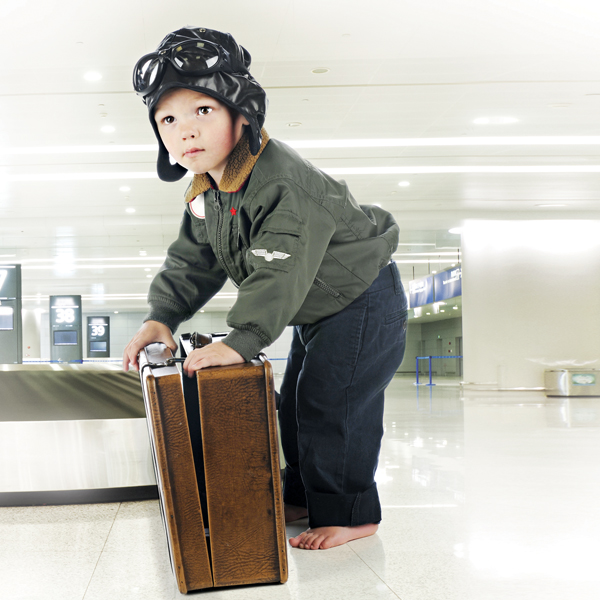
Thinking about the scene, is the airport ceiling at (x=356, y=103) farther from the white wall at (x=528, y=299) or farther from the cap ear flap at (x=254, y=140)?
the cap ear flap at (x=254, y=140)

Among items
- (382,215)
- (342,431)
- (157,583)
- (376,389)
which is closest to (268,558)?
(157,583)

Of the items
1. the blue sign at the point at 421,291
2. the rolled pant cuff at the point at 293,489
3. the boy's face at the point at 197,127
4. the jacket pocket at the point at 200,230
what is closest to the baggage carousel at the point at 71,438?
the rolled pant cuff at the point at 293,489

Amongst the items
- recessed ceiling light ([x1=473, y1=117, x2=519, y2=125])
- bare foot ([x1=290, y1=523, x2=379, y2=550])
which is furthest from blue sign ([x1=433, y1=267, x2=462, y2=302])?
bare foot ([x1=290, y1=523, x2=379, y2=550])

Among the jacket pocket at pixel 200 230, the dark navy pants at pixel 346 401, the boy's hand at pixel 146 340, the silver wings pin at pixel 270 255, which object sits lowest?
the dark navy pants at pixel 346 401

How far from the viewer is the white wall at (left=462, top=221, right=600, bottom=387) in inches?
563

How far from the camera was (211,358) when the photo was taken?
4.38 feet

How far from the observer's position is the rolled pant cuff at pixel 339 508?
1981 mm

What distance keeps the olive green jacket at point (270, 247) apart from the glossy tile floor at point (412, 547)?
726 mm

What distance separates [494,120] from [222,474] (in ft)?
26.9

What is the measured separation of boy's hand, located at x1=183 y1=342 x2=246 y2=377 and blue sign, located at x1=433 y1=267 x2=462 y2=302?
15307mm

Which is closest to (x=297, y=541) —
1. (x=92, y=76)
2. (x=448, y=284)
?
(x=92, y=76)

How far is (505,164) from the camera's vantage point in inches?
419

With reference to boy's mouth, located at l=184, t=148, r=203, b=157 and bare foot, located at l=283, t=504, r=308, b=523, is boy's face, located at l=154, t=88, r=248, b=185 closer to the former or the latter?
boy's mouth, located at l=184, t=148, r=203, b=157

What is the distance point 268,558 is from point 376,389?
0.74 m
